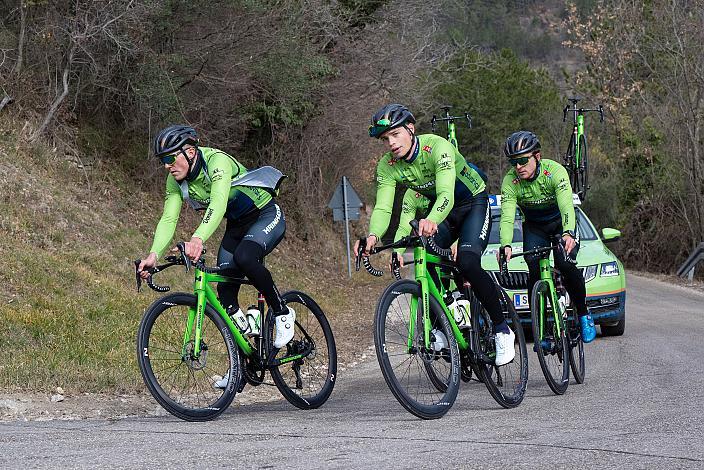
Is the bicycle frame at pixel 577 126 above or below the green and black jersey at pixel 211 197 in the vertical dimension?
above

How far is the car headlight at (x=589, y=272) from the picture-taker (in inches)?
514

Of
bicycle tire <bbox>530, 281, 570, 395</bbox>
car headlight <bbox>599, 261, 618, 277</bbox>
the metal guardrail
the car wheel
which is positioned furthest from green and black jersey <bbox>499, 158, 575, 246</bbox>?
the metal guardrail

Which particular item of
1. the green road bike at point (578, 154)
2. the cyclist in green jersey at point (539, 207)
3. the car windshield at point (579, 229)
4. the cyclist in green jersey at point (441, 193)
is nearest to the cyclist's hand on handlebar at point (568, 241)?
the cyclist in green jersey at point (539, 207)

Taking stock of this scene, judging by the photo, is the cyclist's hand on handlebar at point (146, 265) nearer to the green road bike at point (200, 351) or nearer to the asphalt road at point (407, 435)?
the green road bike at point (200, 351)

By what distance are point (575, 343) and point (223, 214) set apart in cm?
343

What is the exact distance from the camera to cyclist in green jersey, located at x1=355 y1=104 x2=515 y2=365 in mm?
7535

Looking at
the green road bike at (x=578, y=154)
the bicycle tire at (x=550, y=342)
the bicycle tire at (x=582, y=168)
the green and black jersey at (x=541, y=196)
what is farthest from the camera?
the bicycle tire at (x=582, y=168)

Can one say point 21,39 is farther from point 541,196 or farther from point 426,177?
point 426,177

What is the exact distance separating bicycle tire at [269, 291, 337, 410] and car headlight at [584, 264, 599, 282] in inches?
219

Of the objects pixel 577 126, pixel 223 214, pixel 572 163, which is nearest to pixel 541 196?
pixel 223 214

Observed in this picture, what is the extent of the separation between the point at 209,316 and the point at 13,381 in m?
2.03

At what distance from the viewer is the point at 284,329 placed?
310 inches

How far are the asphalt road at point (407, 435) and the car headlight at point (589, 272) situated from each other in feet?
11.8

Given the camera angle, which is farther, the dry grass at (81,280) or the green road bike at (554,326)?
the dry grass at (81,280)
